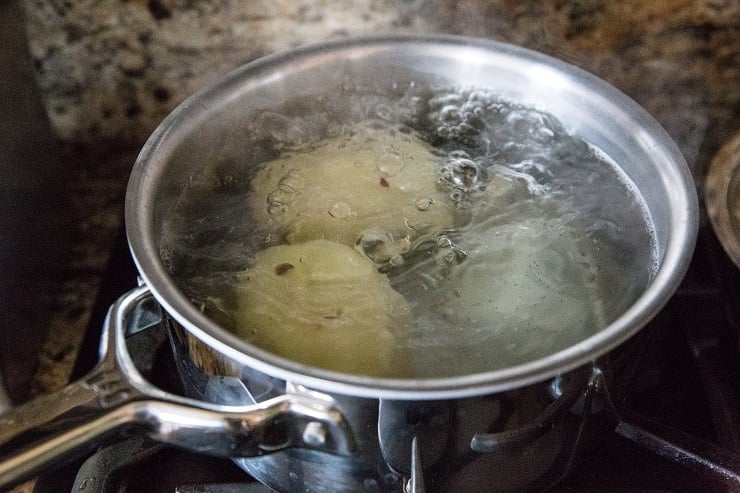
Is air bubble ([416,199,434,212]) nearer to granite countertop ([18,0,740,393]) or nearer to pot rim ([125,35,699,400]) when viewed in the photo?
pot rim ([125,35,699,400])

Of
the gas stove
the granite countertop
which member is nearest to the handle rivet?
the gas stove

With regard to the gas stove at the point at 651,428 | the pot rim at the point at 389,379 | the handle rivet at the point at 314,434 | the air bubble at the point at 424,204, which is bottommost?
the gas stove at the point at 651,428

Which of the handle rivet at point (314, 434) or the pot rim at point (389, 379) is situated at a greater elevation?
the pot rim at point (389, 379)

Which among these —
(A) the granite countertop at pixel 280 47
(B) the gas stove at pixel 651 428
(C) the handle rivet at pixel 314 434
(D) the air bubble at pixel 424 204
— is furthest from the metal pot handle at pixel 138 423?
(A) the granite countertop at pixel 280 47

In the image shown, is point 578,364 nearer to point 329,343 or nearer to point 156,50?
point 329,343

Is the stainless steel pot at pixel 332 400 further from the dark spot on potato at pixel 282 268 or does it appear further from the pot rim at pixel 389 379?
the dark spot on potato at pixel 282 268

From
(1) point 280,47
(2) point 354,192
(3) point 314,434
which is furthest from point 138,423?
(1) point 280,47

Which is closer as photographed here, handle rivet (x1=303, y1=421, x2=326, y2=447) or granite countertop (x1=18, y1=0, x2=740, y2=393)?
handle rivet (x1=303, y1=421, x2=326, y2=447)

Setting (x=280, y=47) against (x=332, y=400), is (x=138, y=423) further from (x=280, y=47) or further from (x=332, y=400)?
(x=280, y=47)
